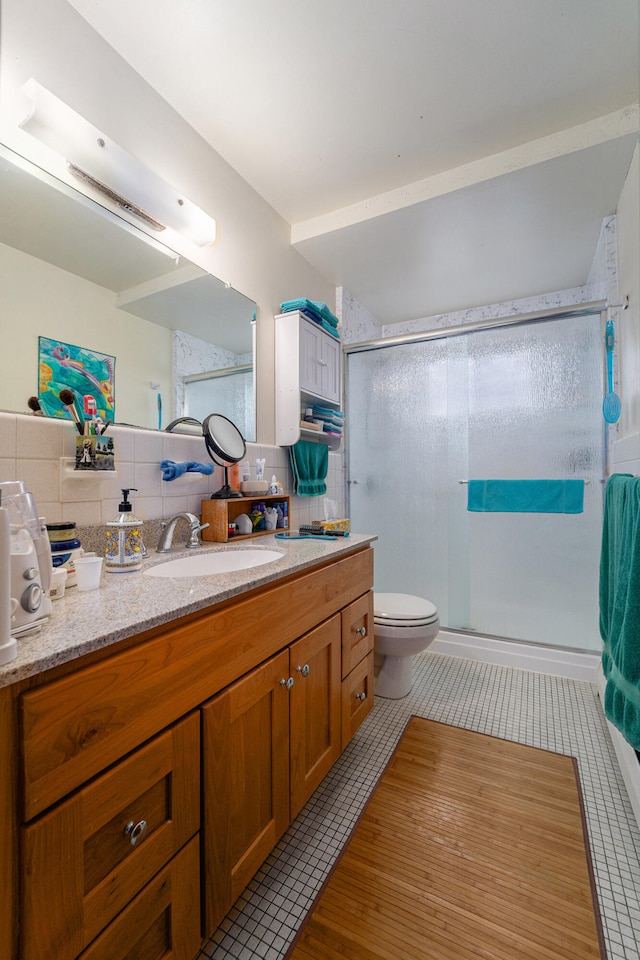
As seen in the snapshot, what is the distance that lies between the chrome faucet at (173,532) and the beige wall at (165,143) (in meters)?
0.66

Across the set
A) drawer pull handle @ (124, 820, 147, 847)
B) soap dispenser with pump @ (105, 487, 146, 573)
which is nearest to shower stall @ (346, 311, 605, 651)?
soap dispenser with pump @ (105, 487, 146, 573)

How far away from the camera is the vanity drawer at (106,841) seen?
517mm

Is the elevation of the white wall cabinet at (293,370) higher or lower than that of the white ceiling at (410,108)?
lower

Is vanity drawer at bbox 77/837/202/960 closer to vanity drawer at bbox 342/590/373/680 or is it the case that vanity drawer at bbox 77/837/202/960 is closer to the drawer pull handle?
the drawer pull handle

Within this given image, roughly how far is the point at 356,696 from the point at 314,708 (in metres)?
0.38

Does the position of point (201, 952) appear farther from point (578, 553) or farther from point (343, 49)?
point (343, 49)

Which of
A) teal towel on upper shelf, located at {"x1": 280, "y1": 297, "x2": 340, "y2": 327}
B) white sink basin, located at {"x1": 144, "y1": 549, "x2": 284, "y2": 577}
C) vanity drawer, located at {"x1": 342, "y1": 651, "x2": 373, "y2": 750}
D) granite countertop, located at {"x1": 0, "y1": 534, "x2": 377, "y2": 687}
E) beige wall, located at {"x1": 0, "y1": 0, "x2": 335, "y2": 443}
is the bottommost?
vanity drawer, located at {"x1": 342, "y1": 651, "x2": 373, "y2": 750}

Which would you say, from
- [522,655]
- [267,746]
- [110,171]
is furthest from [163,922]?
[522,655]

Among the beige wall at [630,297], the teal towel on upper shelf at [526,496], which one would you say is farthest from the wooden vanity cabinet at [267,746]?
the beige wall at [630,297]

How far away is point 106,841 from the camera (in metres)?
0.61

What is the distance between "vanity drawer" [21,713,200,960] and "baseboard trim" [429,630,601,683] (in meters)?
1.97

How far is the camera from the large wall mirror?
1.01 meters

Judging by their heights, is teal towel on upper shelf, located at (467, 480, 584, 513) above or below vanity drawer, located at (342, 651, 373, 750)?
above

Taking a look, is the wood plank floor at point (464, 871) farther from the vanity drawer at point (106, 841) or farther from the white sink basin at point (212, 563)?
the white sink basin at point (212, 563)
